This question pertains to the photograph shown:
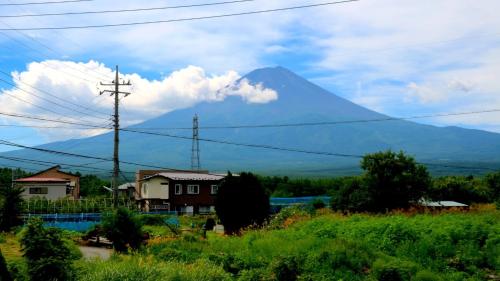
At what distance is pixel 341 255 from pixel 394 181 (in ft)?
41.6

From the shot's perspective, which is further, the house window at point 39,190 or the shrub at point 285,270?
the house window at point 39,190

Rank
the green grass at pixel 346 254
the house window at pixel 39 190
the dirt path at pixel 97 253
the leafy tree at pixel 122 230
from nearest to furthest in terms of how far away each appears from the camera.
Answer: the green grass at pixel 346 254
the leafy tree at pixel 122 230
the dirt path at pixel 97 253
the house window at pixel 39 190

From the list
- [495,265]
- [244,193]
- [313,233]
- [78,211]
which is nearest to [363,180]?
[244,193]

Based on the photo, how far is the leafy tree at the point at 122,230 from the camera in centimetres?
2205

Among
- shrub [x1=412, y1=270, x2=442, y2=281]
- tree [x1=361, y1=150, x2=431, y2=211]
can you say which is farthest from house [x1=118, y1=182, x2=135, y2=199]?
shrub [x1=412, y1=270, x2=442, y2=281]

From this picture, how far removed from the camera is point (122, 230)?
22062 mm

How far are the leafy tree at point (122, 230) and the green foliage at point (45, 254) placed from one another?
6.00 metres

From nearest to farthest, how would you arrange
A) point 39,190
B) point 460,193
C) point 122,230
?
point 122,230 → point 460,193 → point 39,190

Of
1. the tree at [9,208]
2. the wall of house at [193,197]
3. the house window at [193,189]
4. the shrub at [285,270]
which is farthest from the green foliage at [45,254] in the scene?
the house window at [193,189]

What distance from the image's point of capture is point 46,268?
14820mm

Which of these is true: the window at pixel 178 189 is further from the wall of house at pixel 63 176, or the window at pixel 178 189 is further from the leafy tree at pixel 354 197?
the leafy tree at pixel 354 197

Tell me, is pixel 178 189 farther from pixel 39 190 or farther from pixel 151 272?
pixel 151 272

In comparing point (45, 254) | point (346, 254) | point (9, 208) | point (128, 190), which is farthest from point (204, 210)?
point (45, 254)

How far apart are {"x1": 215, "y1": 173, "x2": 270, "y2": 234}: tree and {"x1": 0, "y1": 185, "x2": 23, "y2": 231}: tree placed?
13465 mm
